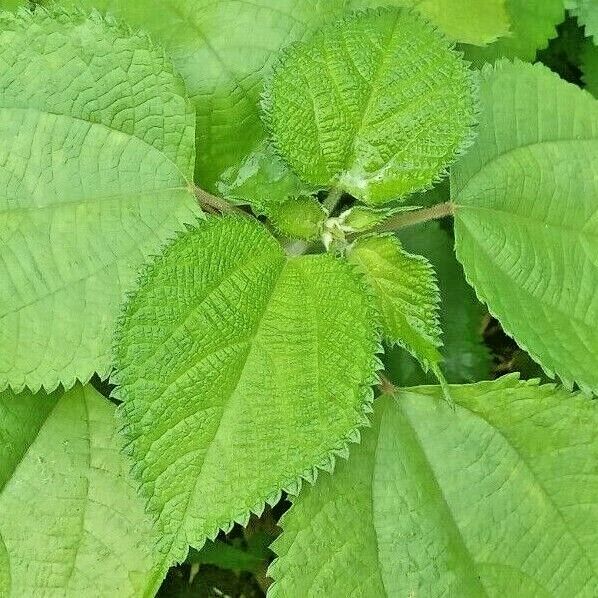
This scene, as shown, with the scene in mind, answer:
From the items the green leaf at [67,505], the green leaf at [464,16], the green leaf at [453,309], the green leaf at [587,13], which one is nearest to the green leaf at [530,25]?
the green leaf at [587,13]

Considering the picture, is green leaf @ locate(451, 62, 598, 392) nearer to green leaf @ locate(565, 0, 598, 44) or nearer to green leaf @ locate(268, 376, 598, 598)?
green leaf @ locate(268, 376, 598, 598)

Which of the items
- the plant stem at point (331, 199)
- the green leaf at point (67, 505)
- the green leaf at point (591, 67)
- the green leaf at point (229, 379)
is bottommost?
the green leaf at point (67, 505)

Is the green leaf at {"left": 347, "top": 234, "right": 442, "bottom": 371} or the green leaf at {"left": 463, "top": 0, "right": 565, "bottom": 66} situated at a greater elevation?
the green leaf at {"left": 463, "top": 0, "right": 565, "bottom": 66}

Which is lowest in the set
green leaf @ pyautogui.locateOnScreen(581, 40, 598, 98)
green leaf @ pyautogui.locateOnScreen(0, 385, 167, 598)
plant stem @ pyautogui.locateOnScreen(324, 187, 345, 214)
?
green leaf @ pyautogui.locateOnScreen(0, 385, 167, 598)

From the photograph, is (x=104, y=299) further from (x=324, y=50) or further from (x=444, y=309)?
(x=444, y=309)

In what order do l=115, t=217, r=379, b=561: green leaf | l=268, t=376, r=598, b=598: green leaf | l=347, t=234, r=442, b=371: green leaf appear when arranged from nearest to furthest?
1. l=115, t=217, r=379, b=561: green leaf
2. l=347, t=234, r=442, b=371: green leaf
3. l=268, t=376, r=598, b=598: green leaf

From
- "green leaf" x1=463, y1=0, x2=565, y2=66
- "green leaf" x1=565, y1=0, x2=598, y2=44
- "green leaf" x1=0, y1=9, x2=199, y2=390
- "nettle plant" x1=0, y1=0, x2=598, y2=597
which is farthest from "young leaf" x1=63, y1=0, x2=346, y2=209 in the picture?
"green leaf" x1=565, y1=0, x2=598, y2=44

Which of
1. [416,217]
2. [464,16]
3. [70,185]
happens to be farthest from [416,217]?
[70,185]

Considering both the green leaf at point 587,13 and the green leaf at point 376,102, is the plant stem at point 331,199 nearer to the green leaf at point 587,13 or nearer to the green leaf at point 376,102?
the green leaf at point 376,102
